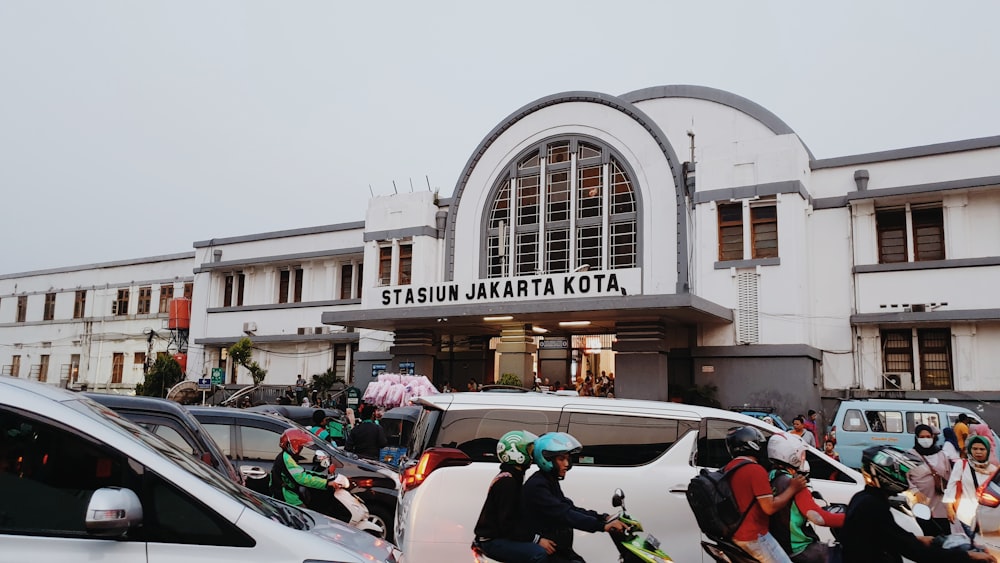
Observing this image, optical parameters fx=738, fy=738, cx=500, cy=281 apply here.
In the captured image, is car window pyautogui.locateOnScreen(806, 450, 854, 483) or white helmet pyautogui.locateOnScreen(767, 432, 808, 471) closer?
white helmet pyautogui.locateOnScreen(767, 432, 808, 471)

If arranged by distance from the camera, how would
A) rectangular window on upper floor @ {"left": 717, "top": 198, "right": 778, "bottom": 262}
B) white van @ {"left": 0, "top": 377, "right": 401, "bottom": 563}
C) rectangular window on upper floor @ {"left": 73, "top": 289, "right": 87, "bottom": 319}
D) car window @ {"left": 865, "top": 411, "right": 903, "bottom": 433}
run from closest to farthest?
white van @ {"left": 0, "top": 377, "right": 401, "bottom": 563}, car window @ {"left": 865, "top": 411, "right": 903, "bottom": 433}, rectangular window on upper floor @ {"left": 717, "top": 198, "right": 778, "bottom": 262}, rectangular window on upper floor @ {"left": 73, "top": 289, "right": 87, "bottom": 319}

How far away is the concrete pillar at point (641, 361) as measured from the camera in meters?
20.2

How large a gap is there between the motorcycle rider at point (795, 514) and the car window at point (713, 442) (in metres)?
1.88

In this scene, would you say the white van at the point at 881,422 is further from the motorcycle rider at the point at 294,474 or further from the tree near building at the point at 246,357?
the tree near building at the point at 246,357

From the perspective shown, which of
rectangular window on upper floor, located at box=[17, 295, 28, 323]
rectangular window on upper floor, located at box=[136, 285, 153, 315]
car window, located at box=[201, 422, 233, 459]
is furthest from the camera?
rectangular window on upper floor, located at box=[17, 295, 28, 323]

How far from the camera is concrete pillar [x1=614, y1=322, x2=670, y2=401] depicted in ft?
66.3

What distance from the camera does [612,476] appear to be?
7016 mm

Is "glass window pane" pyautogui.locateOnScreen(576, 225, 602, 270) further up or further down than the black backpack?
further up

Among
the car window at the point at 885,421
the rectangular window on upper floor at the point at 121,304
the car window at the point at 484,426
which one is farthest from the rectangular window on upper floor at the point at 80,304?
the car window at the point at 484,426

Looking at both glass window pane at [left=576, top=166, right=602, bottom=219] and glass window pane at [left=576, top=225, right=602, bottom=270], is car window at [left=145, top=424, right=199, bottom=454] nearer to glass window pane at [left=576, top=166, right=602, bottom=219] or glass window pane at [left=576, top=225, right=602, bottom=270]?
glass window pane at [left=576, top=225, right=602, bottom=270]

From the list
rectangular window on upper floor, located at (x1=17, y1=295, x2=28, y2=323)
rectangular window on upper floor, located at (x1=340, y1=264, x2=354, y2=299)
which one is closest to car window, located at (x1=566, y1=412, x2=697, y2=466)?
rectangular window on upper floor, located at (x1=340, y1=264, x2=354, y2=299)

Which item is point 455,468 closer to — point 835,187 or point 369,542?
point 369,542

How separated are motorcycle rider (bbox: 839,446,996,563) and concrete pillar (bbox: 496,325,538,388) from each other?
18903 mm

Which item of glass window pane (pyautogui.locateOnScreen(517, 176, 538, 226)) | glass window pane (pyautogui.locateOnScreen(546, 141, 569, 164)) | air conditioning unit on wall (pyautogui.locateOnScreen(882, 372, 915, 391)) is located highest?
glass window pane (pyautogui.locateOnScreen(546, 141, 569, 164))
